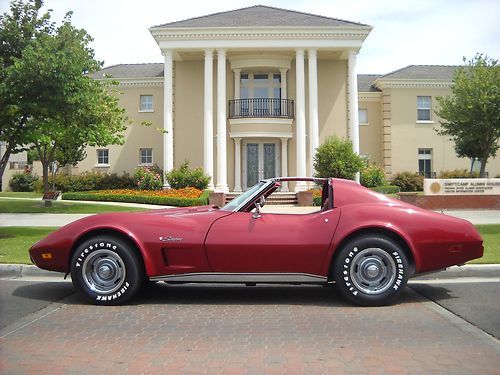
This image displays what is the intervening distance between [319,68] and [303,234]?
2333cm

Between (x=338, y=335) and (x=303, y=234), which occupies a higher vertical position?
(x=303, y=234)

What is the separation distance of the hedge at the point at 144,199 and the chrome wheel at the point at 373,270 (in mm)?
15128

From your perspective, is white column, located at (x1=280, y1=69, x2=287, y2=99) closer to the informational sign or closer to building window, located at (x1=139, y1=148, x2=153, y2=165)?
building window, located at (x1=139, y1=148, x2=153, y2=165)

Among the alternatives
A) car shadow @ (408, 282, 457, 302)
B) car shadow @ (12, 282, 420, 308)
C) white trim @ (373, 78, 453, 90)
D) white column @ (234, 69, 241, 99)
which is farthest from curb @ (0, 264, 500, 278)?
white trim @ (373, 78, 453, 90)

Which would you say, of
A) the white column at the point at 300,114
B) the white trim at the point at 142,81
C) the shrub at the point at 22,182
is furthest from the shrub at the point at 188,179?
the shrub at the point at 22,182

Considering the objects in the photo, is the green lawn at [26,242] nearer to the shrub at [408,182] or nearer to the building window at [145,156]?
the shrub at [408,182]

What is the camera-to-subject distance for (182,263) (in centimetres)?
589

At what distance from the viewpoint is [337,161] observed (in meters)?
22.5

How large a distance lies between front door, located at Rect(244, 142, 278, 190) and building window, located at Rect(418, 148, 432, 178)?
34.7 feet

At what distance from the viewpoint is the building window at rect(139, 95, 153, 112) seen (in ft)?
106

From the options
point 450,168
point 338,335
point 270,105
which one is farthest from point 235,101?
point 338,335

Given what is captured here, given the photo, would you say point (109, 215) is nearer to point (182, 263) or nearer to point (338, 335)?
point (182, 263)

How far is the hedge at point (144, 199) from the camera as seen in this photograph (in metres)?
21.0

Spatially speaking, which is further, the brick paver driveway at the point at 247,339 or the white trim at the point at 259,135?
the white trim at the point at 259,135
